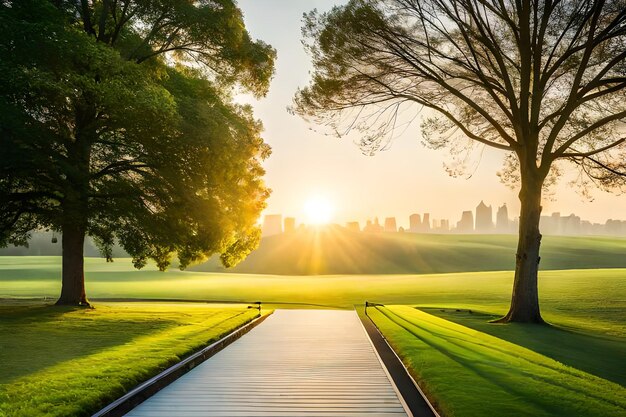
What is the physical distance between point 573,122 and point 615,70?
305 cm

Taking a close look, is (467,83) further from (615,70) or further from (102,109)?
(102,109)

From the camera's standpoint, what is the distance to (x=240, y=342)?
17141 mm

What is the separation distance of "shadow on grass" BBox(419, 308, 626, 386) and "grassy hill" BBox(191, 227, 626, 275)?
87518mm

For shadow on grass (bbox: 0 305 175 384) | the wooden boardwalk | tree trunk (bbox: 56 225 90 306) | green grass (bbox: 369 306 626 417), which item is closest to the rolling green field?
green grass (bbox: 369 306 626 417)

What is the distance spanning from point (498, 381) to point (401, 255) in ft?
374

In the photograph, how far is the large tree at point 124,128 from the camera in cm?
2177

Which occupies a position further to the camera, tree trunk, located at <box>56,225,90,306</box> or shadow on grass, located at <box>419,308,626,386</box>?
tree trunk, located at <box>56,225,90,306</box>

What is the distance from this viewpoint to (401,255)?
124m

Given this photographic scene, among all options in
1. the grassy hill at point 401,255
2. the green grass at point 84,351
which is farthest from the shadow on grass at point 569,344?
the grassy hill at point 401,255

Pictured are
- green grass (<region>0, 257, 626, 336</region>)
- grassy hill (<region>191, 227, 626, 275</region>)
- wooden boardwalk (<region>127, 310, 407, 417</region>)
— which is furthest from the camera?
grassy hill (<region>191, 227, 626, 275</region>)

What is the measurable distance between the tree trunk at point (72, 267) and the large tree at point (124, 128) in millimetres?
48

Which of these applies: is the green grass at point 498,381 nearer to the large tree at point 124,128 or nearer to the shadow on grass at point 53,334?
the shadow on grass at point 53,334

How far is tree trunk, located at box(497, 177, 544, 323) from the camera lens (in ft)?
81.5

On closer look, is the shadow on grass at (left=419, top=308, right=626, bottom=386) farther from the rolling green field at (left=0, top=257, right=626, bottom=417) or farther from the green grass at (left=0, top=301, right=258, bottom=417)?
the green grass at (left=0, top=301, right=258, bottom=417)
